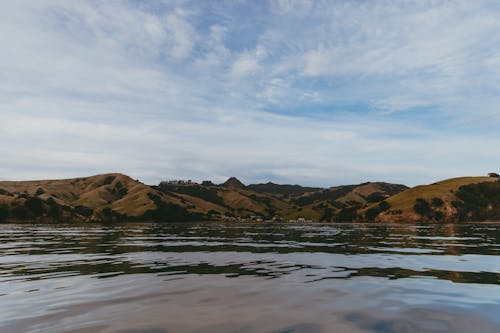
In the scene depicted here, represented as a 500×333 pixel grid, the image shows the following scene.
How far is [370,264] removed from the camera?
23266 millimetres

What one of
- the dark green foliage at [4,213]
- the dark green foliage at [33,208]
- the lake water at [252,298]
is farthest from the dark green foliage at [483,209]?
the dark green foliage at [4,213]

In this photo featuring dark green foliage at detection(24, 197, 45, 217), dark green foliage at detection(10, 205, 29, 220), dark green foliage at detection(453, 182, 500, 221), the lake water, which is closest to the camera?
the lake water

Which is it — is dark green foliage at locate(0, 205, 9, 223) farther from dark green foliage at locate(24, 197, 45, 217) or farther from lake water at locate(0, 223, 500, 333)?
lake water at locate(0, 223, 500, 333)

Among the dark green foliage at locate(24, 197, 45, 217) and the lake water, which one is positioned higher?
→ the dark green foliage at locate(24, 197, 45, 217)

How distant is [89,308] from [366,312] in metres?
9.31

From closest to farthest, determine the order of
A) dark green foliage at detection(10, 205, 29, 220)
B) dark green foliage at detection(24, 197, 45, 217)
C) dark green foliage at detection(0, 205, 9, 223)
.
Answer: dark green foliage at detection(0, 205, 9, 223) < dark green foliage at detection(10, 205, 29, 220) < dark green foliage at detection(24, 197, 45, 217)

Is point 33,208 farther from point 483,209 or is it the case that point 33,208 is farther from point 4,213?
point 483,209

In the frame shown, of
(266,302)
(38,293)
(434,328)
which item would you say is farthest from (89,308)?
(434,328)

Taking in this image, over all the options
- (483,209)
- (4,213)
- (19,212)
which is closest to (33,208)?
(19,212)

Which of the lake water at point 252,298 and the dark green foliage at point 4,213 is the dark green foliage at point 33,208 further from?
the lake water at point 252,298

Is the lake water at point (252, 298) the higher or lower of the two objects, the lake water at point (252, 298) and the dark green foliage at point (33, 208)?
the lower

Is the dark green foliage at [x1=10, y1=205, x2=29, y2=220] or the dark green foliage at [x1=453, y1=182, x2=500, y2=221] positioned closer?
the dark green foliage at [x1=453, y1=182, x2=500, y2=221]

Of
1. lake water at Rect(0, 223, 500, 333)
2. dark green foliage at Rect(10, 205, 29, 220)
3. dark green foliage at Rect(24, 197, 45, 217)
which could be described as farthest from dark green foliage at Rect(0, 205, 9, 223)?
lake water at Rect(0, 223, 500, 333)

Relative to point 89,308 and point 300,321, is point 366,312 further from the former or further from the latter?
point 89,308
